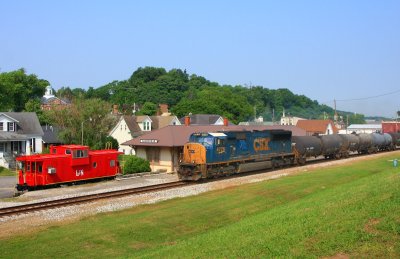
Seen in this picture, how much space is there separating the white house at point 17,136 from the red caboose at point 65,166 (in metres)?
→ 18.0

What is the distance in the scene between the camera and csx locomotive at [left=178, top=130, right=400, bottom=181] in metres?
33.5

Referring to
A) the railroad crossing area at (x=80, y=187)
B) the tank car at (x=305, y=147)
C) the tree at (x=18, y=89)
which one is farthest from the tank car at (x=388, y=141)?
the tree at (x=18, y=89)

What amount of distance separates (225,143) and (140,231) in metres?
17.7

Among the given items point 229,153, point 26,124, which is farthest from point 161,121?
point 229,153

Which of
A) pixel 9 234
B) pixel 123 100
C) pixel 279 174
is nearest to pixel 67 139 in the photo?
pixel 279 174

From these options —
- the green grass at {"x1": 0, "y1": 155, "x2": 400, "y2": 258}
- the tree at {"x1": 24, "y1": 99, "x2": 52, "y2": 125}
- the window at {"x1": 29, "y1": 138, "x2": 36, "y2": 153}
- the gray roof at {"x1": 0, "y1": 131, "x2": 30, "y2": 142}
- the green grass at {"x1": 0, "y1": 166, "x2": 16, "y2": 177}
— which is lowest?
the green grass at {"x1": 0, "y1": 155, "x2": 400, "y2": 258}

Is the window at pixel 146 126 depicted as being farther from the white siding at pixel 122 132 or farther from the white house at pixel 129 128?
the white siding at pixel 122 132

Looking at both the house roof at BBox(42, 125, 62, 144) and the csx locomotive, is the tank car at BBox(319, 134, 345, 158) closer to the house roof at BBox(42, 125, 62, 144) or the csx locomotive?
the csx locomotive

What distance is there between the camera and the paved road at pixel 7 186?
30109mm

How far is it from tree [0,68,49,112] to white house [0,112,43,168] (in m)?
22.5


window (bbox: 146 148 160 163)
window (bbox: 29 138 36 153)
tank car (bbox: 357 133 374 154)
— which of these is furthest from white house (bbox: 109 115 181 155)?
tank car (bbox: 357 133 374 154)

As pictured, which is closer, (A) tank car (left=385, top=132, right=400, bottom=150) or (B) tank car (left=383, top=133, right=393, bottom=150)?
(B) tank car (left=383, top=133, right=393, bottom=150)

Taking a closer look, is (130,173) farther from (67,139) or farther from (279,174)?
(67,139)

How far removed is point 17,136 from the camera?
2014 inches
